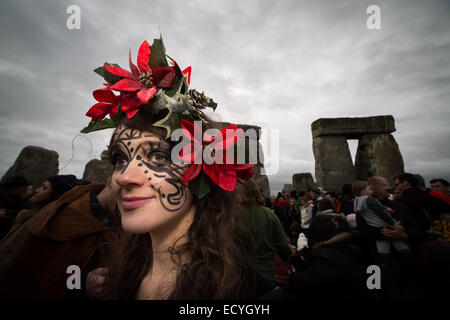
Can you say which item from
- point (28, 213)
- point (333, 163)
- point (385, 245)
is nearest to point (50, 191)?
point (28, 213)

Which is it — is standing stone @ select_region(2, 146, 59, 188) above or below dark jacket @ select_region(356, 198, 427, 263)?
above

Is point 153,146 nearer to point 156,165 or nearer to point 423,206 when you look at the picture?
point 156,165

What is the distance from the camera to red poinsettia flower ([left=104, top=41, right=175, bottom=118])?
992 mm

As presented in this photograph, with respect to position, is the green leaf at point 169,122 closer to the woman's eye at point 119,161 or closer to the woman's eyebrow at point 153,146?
the woman's eyebrow at point 153,146

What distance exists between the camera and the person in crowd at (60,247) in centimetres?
131

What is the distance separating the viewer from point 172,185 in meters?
0.98

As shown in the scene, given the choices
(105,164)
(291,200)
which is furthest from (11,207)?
(291,200)

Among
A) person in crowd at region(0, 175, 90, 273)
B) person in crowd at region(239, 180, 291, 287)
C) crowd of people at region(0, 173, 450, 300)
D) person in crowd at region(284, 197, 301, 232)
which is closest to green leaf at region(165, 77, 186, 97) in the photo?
crowd of people at region(0, 173, 450, 300)

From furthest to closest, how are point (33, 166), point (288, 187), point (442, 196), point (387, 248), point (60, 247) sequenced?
point (288, 187)
point (33, 166)
point (387, 248)
point (442, 196)
point (60, 247)

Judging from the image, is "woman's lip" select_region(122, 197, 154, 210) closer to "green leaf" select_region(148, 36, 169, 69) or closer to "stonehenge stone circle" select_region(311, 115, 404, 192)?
"green leaf" select_region(148, 36, 169, 69)

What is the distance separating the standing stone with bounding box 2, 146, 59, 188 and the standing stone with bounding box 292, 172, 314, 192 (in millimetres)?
9530

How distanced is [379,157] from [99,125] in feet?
26.7

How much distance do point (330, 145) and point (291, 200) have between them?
8.03 feet
